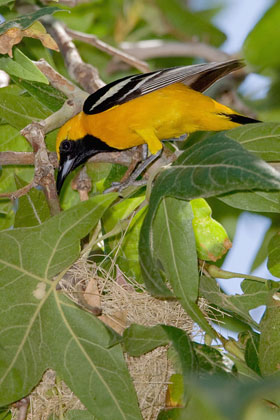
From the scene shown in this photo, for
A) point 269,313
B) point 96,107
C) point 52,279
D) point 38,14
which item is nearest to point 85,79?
point 96,107

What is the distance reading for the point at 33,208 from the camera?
87.3 inches

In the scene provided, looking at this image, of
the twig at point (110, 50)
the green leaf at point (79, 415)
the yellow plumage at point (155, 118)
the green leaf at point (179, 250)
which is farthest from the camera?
the twig at point (110, 50)

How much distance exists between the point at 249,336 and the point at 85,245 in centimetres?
72

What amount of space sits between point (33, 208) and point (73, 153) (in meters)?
0.79

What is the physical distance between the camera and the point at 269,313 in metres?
1.91

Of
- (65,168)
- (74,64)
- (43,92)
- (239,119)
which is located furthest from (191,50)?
(43,92)

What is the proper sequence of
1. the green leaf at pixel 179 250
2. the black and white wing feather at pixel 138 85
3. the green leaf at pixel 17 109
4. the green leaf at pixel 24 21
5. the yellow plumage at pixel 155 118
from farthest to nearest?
1. the yellow plumage at pixel 155 118
2. the black and white wing feather at pixel 138 85
3. the green leaf at pixel 17 109
4. the green leaf at pixel 24 21
5. the green leaf at pixel 179 250

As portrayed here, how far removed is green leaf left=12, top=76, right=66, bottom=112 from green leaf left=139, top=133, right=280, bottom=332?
100 cm

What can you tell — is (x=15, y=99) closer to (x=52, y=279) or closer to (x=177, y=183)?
(x=52, y=279)

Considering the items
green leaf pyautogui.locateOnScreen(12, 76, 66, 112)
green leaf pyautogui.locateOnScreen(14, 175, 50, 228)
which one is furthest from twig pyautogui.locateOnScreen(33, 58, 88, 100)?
green leaf pyautogui.locateOnScreen(14, 175, 50, 228)

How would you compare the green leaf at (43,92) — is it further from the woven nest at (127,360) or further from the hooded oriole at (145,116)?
the woven nest at (127,360)

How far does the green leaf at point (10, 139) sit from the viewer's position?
2.69 m

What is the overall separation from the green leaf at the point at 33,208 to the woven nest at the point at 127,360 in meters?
0.32

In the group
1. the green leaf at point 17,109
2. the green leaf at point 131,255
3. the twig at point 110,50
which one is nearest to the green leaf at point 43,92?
the green leaf at point 17,109
